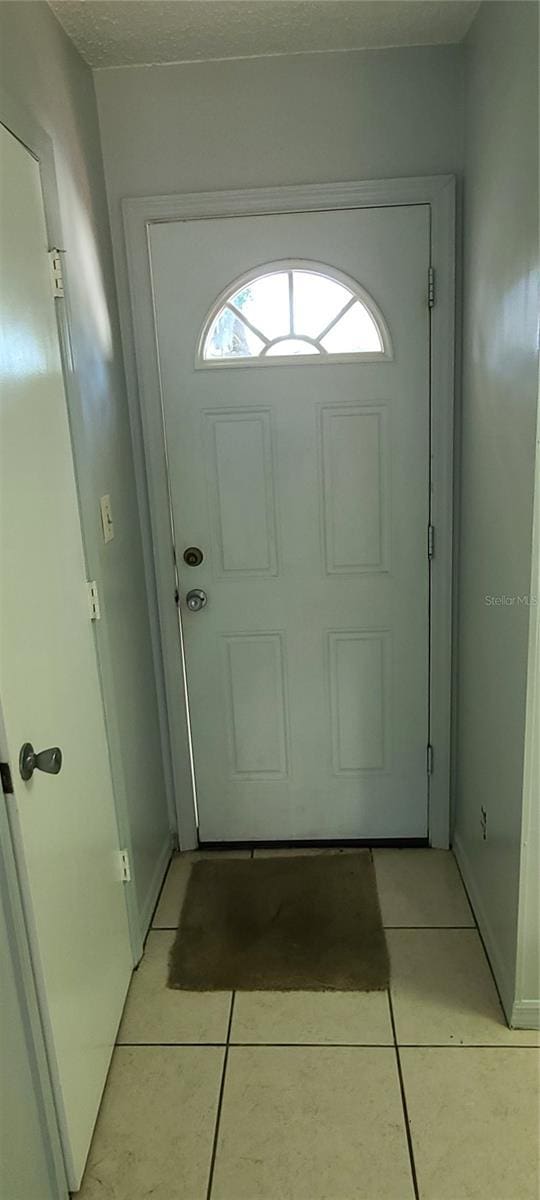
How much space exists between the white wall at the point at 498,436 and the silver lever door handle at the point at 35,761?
98 cm

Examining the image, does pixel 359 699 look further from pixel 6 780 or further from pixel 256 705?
pixel 6 780

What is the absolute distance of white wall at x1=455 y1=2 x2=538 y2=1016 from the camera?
60.7 inches

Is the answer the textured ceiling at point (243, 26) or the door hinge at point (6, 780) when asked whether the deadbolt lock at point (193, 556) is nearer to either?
the door hinge at point (6, 780)

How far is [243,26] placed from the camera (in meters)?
1.82

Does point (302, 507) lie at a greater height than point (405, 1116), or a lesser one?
greater

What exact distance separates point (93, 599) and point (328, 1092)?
1241mm

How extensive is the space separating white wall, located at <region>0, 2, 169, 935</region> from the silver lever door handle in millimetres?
529

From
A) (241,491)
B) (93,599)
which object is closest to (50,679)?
(93,599)

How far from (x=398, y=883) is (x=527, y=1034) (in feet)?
2.05

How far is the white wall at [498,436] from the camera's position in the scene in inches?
60.7

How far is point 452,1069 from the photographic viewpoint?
172 cm

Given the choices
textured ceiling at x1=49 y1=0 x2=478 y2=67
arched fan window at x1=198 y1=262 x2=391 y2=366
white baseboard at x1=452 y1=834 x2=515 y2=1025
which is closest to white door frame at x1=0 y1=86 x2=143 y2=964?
textured ceiling at x1=49 y1=0 x2=478 y2=67

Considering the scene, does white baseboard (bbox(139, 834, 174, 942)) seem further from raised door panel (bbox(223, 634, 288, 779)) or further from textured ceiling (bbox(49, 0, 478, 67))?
textured ceiling (bbox(49, 0, 478, 67))

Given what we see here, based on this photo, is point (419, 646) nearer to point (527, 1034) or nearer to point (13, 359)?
point (527, 1034)
